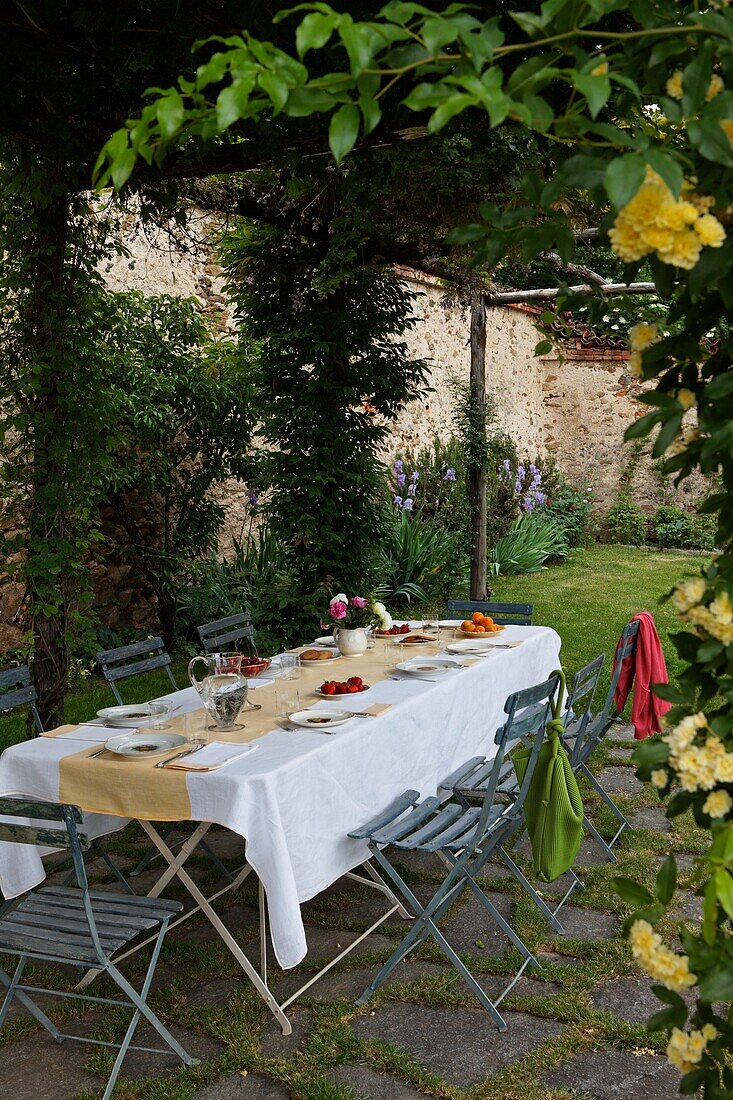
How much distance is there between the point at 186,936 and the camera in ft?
11.3

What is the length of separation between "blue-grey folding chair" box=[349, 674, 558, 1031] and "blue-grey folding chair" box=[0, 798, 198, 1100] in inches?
25.5

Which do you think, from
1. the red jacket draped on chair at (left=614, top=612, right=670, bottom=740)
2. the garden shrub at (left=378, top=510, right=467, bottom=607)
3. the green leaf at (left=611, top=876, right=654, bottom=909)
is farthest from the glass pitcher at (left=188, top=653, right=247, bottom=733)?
the garden shrub at (left=378, top=510, right=467, bottom=607)

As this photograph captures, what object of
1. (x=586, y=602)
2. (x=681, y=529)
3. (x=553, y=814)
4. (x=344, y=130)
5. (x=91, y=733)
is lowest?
(x=586, y=602)

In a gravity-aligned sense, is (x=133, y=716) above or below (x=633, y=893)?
below

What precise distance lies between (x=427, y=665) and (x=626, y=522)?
958cm

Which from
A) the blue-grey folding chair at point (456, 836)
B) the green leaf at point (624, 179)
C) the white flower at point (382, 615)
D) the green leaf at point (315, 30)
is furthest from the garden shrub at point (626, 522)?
the green leaf at point (315, 30)

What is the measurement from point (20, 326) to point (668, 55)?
395 centimetres

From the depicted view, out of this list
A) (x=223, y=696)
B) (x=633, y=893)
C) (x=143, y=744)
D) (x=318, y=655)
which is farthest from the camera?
(x=318, y=655)

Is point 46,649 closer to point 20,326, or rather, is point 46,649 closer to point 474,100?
point 20,326

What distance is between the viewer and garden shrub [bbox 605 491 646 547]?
13.0 m

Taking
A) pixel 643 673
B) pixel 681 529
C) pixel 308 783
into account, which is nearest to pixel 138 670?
pixel 308 783

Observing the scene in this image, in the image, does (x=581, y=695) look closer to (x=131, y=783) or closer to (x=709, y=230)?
(x=131, y=783)

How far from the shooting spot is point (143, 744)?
3031 millimetres

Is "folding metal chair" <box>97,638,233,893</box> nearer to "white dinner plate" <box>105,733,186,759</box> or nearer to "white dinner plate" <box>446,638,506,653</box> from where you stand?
"white dinner plate" <box>105,733,186,759</box>
